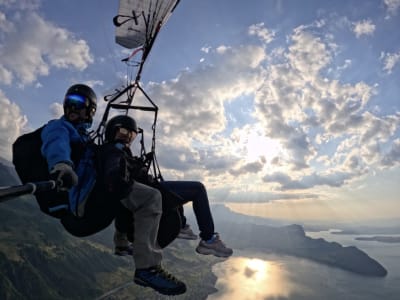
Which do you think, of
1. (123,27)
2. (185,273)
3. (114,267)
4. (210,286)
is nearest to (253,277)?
(210,286)

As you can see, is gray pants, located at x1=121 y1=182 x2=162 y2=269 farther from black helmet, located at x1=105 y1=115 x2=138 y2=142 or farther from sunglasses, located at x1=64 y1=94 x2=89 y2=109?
sunglasses, located at x1=64 y1=94 x2=89 y2=109

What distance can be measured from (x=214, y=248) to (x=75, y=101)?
10.8 feet

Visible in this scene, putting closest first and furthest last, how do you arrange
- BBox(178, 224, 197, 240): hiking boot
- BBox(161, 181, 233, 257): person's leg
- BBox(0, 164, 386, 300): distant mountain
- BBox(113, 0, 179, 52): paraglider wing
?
1. BBox(161, 181, 233, 257): person's leg
2. BBox(178, 224, 197, 240): hiking boot
3. BBox(113, 0, 179, 52): paraglider wing
4. BBox(0, 164, 386, 300): distant mountain

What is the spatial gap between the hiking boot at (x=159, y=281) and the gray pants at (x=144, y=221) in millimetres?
80

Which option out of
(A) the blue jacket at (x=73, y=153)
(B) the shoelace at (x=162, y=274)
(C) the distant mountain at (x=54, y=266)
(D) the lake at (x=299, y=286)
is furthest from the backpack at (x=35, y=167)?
(D) the lake at (x=299, y=286)

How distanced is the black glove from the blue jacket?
19 centimetres

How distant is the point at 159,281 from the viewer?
4.02 metres

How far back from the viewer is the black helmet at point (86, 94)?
15.2 feet

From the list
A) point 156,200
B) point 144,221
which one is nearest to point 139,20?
point 156,200

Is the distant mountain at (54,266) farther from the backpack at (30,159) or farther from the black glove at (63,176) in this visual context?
the black glove at (63,176)

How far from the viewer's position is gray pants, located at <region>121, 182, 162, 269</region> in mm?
4125

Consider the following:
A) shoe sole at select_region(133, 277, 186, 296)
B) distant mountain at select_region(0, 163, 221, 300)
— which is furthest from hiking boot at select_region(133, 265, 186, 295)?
distant mountain at select_region(0, 163, 221, 300)

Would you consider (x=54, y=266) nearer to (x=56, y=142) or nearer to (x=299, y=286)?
(x=299, y=286)

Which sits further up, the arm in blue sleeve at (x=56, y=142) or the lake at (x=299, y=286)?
the arm in blue sleeve at (x=56, y=142)
